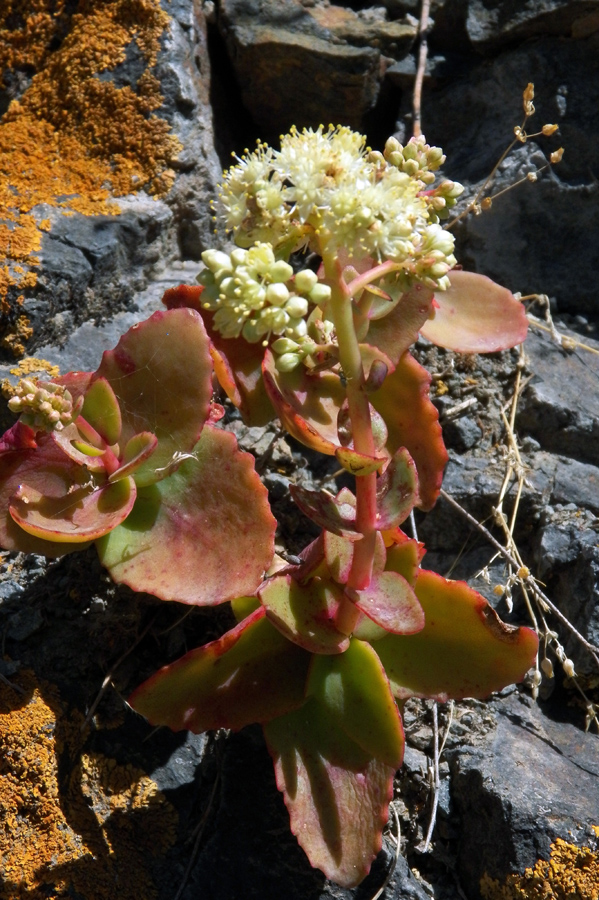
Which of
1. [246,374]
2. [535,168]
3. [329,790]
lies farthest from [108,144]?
[329,790]

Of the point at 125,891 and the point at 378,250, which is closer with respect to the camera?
the point at 378,250

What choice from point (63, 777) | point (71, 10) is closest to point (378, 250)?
point (63, 777)

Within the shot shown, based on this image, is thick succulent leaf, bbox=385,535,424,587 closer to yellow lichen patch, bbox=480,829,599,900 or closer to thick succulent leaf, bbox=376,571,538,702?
thick succulent leaf, bbox=376,571,538,702

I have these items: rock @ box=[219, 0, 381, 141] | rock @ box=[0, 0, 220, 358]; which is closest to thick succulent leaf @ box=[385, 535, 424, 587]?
rock @ box=[0, 0, 220, 358]

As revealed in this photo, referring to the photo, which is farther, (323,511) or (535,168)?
(535,168)

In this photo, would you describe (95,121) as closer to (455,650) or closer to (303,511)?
(303,511)

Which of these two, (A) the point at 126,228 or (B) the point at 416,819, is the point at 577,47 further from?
(B) the point at 416,819
